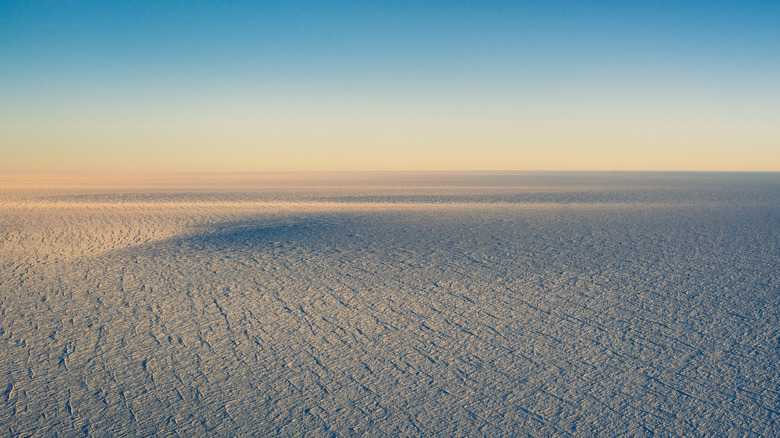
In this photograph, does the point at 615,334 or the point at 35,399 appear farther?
the point at 615,334

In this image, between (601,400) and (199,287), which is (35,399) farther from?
(601,400)

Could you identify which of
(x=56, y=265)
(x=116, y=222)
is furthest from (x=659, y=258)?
(x=116, y=222)

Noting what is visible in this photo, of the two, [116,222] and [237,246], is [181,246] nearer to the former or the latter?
[237,246]

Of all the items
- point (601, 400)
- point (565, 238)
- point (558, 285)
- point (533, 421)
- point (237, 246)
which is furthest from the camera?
point (565, 238)

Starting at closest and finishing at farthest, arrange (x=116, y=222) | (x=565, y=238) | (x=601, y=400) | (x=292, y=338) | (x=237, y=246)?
(x=601, y=400) → (x=292, y=338) → (x=237, y=246) → (x=565, y=238) → (x=116, y=222)

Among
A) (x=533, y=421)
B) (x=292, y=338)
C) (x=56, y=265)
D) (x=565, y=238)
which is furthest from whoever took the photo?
(x=565, y=238)

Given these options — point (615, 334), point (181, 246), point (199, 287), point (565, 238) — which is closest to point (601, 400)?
point (615, 334)
